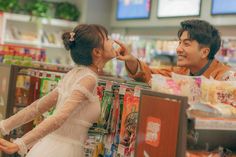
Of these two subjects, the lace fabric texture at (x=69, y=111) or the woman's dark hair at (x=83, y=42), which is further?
the woman's dark hair at (x=83, y=42)

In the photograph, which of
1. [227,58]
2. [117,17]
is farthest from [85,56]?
[117,17]

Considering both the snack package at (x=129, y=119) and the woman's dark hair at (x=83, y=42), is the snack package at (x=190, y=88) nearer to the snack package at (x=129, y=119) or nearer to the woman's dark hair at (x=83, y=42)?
the snack package at (x=129, y=119)

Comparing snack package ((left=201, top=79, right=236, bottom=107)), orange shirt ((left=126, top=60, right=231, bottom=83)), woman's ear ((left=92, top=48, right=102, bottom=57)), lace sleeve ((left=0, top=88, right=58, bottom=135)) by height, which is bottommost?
lace sleeve ((left=0, top=88, right=58, bottom=135))

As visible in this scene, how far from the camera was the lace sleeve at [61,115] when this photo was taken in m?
2.52

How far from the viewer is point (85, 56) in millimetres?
2838

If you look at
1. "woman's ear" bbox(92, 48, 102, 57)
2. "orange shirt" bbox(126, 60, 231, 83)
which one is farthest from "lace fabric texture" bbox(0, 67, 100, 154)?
"orange shirt" bbox(126, 60, 231, 83)

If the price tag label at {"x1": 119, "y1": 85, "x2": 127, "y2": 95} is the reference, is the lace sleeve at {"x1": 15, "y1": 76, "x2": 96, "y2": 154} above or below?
below

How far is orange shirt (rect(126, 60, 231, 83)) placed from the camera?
3014 millimetres

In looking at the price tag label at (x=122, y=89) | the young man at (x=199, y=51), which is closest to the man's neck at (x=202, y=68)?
the young man at (x=199, y=51)

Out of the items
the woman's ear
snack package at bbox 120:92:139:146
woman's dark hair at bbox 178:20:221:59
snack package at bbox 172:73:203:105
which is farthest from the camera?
woman's dark hair at bbox 178:20:221:59

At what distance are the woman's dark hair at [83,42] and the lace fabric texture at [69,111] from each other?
0.07m

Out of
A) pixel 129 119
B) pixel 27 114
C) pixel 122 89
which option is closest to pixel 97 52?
pixel 122 89

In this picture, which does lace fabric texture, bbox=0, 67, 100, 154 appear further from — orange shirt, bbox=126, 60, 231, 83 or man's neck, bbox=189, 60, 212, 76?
man's neck, bbox=189, 60, 212, 76

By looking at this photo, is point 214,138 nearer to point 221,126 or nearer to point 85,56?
point 221,126
